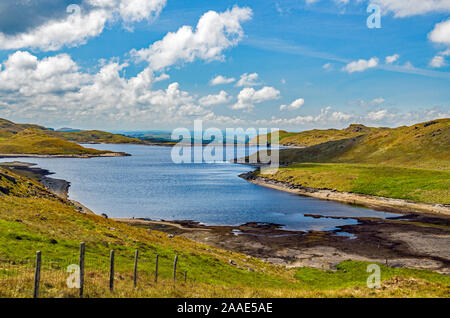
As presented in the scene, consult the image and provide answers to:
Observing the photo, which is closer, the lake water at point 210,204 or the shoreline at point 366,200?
the lake water at point 210,204

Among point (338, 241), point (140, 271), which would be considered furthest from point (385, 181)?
point (140, 271)

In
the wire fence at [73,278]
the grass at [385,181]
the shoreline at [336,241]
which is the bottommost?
the shoreline at [336,241]

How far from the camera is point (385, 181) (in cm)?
11788

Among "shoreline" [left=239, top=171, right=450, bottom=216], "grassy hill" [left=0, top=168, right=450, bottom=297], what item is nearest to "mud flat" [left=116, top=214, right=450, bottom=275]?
"grassy hill" [left=0, top=168, right=450, bottom=297]

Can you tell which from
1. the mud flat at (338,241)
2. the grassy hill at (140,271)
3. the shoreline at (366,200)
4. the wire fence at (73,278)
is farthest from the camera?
the shoreline at (366,200)

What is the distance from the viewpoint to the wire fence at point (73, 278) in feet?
51.4

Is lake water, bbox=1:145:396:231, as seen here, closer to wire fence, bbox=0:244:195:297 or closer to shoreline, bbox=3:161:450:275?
shoreline, bbox=3:161:450:275

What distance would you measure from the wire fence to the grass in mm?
95676

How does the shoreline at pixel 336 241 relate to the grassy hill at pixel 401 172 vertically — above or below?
below

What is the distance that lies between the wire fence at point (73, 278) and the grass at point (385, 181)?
9568 cm

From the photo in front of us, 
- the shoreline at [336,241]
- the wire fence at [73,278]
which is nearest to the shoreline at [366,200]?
the shoreline at [336,241]

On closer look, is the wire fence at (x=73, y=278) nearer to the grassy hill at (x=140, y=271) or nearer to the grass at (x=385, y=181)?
the grassy hill at (x=140, y=271)

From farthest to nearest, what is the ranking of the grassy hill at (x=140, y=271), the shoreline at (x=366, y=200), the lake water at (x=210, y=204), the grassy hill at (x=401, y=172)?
the grassy hill at (x=401, y=172), the shoreline at (x=366, y=200), the lake water at (x=210, y=204), the grassy hill at (x=140, y=271)
